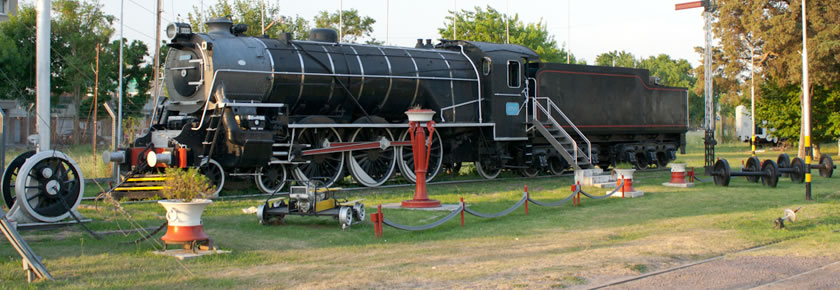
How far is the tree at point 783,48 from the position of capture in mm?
30688

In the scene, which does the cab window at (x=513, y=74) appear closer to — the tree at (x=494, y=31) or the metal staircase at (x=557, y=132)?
the metal staircase at (x=557, y=132)

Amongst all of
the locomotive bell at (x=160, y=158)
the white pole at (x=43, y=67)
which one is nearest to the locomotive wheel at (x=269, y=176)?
the locomotive bell at (x=160, y=158)

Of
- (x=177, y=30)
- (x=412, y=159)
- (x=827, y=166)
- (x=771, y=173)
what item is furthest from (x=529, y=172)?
(x=177, y=30)

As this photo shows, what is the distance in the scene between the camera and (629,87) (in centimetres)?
2527

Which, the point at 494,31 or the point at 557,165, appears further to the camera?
the point at 494,31

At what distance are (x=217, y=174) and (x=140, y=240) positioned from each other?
677 cm

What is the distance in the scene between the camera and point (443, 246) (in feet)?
33.8

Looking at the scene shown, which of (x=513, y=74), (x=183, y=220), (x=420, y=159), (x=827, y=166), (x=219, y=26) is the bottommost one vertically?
(x=183, y=220)

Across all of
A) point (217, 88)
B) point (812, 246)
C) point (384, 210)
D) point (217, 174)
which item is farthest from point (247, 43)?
point (812, 246)

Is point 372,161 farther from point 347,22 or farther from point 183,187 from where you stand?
point 347,22

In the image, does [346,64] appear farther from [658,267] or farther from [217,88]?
[658,267]

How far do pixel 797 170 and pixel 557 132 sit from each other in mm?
6624

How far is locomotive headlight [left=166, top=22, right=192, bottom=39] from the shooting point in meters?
16.9

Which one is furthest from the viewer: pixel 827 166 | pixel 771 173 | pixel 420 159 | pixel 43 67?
pixel 827 166
